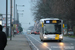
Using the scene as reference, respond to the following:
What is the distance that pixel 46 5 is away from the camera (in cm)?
8350

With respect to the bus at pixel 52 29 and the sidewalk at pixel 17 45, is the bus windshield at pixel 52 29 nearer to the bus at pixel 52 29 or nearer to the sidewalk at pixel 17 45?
the bus at pixel 52 29

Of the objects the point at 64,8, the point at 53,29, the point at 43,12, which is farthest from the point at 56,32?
the point at 43,12

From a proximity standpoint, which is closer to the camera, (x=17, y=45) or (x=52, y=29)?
(x=17, y=45)

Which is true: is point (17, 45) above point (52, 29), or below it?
below

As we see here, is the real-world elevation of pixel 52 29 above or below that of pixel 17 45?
above

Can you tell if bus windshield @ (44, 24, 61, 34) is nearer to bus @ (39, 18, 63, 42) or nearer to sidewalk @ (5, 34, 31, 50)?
bus @ (39, 18, 63, 42)

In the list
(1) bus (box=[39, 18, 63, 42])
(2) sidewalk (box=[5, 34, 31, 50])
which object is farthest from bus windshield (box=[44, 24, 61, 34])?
(2) sidewalk (box=[5, 34, 31, 50])

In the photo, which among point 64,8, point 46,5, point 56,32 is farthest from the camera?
point 46,5

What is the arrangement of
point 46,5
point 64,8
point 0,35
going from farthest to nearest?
point 46,5, point 64,8, point 0,35

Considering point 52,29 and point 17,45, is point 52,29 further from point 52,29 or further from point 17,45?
point 17,45

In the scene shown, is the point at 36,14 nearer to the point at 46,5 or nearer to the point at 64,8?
the point at 46,5

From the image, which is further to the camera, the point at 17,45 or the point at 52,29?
the point at 52,29

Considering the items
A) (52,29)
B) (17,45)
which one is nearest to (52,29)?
(52,29)

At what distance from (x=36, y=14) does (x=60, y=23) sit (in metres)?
49.6
